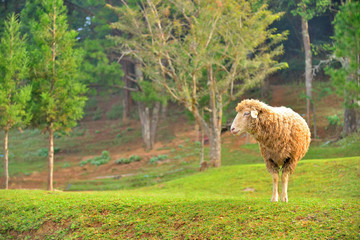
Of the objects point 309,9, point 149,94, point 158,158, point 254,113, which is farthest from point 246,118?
point 149,94

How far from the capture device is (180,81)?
21.5 meters

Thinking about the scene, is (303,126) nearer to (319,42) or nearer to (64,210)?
(64,210)

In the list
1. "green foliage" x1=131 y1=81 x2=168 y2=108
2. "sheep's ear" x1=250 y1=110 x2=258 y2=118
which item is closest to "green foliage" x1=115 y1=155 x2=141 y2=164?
"green foliage" x1=131 y1=81 x2=168 y2=108

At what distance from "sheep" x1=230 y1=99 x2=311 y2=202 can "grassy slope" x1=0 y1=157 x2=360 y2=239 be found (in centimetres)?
88

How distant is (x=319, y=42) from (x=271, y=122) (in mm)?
26824

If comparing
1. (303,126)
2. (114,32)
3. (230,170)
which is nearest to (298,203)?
(303,126)

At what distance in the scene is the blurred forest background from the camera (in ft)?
58.2

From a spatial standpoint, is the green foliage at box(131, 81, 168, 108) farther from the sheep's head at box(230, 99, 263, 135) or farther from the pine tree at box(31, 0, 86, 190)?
the sheep's head at box(230, 99, 263, 135)

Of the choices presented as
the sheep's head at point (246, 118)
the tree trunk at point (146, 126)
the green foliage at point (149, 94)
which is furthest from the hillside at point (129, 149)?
the sheep's head at point (246, 118)

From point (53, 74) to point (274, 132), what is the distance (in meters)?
12.6

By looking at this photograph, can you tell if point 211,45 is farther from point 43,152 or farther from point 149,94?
point 43,152

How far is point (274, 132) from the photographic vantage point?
877 centimetres

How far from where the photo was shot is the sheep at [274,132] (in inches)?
342

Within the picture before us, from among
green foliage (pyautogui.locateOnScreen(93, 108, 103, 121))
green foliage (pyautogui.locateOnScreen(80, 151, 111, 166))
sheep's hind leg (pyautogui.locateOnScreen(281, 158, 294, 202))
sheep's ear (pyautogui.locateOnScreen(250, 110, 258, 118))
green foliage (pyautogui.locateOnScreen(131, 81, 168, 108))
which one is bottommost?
green foliage (pyautogui.locateOnScreen(80, 151, 111, 166))
